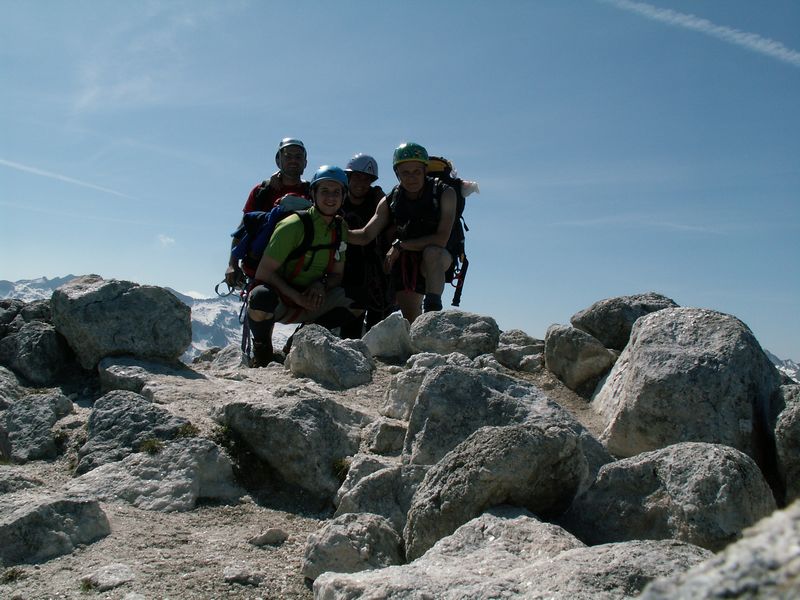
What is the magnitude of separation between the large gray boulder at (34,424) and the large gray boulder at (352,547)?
12.6 feet

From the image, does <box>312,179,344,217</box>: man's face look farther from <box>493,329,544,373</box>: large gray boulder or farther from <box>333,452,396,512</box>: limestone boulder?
<box>333,452,396,512</box>: limestone boulder

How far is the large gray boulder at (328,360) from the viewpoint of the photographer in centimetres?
915

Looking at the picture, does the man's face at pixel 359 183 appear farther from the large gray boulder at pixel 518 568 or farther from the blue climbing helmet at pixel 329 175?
the large gray boulder at pixel 518 568

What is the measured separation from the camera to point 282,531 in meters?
5.73

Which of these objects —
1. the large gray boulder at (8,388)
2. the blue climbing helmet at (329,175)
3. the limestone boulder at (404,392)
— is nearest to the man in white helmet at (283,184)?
the blue climbing helmet at (329,175)

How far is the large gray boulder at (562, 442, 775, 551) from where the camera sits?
4.61 metres

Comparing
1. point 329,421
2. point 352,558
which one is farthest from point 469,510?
point 329,421

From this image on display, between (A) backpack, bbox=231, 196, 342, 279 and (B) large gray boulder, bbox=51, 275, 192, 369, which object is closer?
(B) large gray boulder, bbox=51, 275, 192, 369

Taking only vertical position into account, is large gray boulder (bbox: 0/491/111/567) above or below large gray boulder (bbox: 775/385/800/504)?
below

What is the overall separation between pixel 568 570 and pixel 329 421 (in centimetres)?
392

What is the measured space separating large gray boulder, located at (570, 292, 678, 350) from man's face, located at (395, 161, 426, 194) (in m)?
3.12

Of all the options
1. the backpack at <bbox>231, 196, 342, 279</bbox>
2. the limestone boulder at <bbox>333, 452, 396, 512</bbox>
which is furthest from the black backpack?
the limestone boulder at <bbox>333, 452, 396, 512</bbox>

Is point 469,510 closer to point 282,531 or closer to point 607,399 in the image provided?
point 282,531

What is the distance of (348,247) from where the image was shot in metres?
12.1
